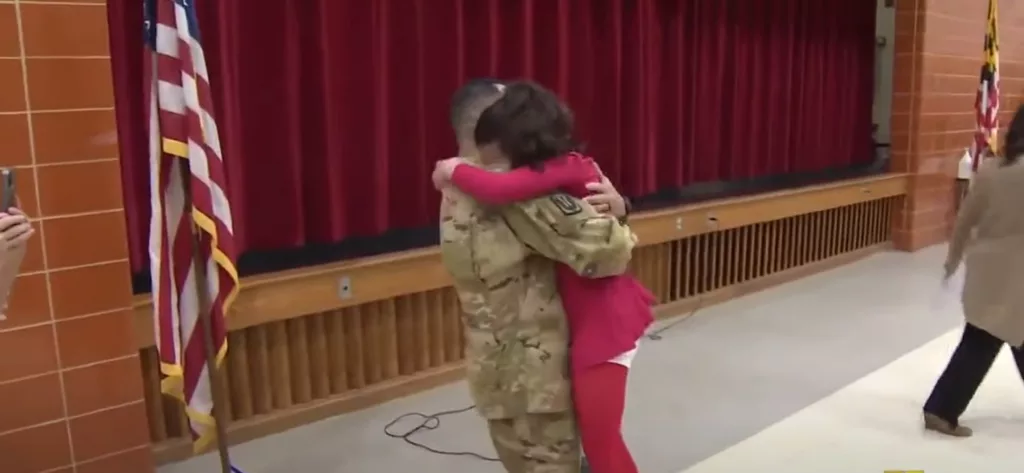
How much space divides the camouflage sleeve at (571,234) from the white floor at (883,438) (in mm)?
1421

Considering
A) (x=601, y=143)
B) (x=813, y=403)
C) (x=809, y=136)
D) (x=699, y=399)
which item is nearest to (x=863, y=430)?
(x=813, y=403)

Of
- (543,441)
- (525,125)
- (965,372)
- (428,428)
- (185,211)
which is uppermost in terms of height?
(525,125)

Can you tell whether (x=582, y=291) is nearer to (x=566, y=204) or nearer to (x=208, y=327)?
(x=566, y=204)

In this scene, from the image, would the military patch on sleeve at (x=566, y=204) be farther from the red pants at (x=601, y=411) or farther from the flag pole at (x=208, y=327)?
the flag pole at (x=208, y=327)

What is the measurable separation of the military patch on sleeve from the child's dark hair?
7 centimetres

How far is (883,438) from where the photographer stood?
3.22 metres

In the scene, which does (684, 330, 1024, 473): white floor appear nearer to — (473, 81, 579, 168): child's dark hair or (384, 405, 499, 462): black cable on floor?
(384, 405, 499, 462): black cable on floor

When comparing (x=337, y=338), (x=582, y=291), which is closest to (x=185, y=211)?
(x=582, y=291)

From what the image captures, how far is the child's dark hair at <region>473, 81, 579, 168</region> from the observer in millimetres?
1800

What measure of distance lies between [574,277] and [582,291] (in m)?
0.03

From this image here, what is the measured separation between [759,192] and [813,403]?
7.39 feet

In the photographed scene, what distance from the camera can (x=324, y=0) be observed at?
10.9ft

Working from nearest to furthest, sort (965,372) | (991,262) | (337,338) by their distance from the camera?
(991,262) → (965,372) → (337,338)

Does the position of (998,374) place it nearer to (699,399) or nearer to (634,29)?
(699,399)
